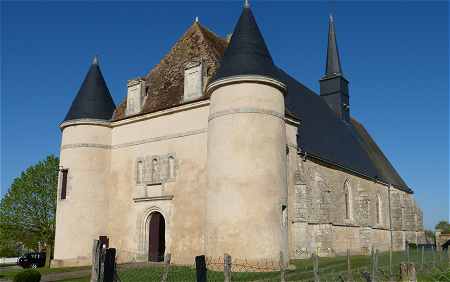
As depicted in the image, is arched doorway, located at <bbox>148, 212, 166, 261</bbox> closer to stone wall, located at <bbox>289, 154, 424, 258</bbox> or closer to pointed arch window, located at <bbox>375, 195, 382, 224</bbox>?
stone wall, located at <bbox>289, 154, 424, 258</bbox>

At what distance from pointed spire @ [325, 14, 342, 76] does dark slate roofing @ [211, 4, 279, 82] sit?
21.3m

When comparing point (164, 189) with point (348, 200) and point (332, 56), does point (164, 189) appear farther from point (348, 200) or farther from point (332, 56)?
point (332, 56)

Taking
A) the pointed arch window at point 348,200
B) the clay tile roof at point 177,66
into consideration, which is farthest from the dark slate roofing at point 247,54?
the pointed arch window at point 348,200

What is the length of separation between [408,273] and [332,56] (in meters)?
34.8

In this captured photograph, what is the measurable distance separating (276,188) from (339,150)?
13.1m

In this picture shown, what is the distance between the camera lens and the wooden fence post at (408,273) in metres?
7.16

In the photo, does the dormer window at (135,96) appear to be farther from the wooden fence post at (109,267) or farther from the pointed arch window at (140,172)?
the wooden fence post at (109,267)

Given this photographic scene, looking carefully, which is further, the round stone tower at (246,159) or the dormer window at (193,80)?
the dormer window at (193,80)

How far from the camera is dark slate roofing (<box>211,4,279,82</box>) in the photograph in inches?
711

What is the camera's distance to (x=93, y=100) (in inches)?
917

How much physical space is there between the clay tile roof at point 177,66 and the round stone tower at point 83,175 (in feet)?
4.35

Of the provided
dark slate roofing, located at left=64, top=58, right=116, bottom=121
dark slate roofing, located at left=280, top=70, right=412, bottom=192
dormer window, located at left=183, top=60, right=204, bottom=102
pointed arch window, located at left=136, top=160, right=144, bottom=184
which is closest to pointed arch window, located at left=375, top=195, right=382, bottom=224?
dark slate roofing, located at left=280, top=70, right=412, bottom=192

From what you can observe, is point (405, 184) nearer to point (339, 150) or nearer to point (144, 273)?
point (339, 150)

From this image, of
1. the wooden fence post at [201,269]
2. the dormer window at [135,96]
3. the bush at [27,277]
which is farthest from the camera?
the dormer window at [135,96]
